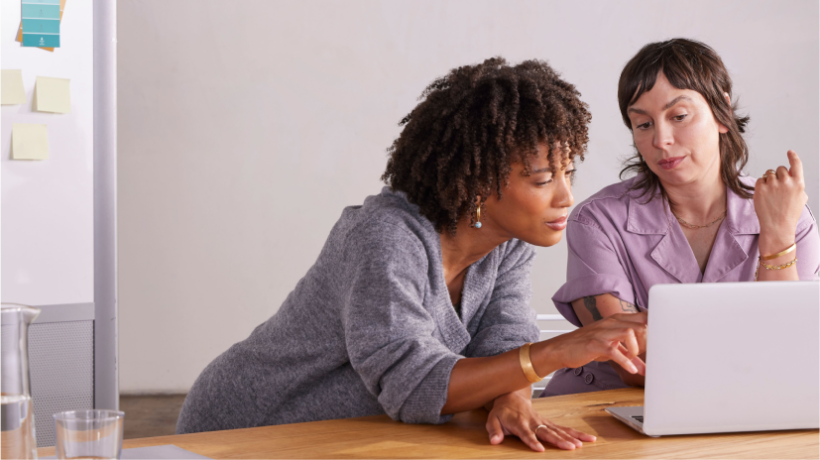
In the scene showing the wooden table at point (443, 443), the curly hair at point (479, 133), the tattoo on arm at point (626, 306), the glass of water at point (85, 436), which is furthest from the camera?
the tattoo on arm at point (626, 306)

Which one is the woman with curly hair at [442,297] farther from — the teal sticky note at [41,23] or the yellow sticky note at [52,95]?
the teal sticky note at [41,23]

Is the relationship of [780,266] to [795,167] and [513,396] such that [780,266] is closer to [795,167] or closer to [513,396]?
[795,167]

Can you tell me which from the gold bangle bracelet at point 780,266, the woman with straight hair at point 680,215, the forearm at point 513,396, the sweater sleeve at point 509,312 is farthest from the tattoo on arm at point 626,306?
the forearm at point 513,396

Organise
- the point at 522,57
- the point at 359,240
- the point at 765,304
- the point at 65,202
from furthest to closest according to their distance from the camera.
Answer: the point at 522,57, the point at 65,202, the point at 359,240, the point at 765,304

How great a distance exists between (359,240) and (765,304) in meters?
0.62

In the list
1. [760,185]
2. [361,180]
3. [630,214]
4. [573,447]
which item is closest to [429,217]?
[573,447]

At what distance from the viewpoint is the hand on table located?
1039mm

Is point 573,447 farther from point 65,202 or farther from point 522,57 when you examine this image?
point 522,57

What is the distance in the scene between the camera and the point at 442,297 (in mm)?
1300

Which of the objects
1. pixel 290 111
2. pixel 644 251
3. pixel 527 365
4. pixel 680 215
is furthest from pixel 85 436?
pixel 290 111

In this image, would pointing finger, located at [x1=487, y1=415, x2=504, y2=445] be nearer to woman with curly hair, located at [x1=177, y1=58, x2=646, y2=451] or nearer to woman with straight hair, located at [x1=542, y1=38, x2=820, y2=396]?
woman with curly hair, located at [x1=177, y1=58, x2=646, y2=451]

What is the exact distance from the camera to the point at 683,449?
3.35 ft

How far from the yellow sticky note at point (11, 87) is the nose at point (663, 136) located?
68.2 inches

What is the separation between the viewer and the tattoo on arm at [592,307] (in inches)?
62.4
